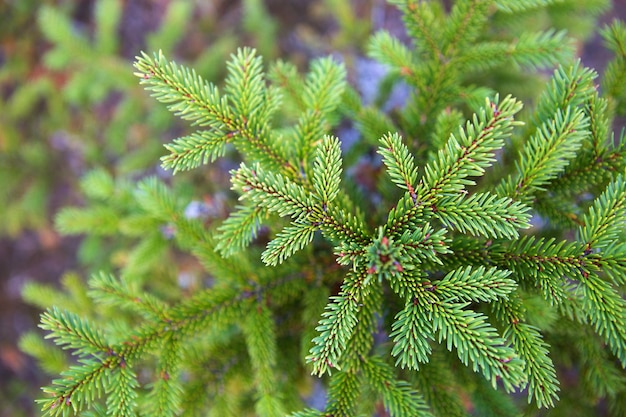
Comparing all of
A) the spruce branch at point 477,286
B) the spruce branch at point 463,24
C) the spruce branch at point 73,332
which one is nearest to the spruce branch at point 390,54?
the spruce branch at point 463,24

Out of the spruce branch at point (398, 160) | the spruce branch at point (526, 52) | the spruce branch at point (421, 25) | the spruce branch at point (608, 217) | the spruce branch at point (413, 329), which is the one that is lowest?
the spruce branch at point (413, 329)

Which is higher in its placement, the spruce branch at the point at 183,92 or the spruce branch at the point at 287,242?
the spruce branch at the point at 183,92

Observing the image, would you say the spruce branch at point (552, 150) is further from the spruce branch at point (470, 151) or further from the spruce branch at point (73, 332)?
the spruce branch at point (73, 332)

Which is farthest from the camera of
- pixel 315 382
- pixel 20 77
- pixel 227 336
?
pixel 20 77

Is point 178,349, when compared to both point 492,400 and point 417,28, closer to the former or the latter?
point 492,400

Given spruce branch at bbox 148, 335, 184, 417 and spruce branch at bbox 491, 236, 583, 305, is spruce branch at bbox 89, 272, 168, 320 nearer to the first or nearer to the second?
spruce branch at bbox 148, 335, 184, 417

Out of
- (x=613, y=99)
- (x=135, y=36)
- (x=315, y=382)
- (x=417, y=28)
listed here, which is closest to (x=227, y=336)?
(x=315, y=382)

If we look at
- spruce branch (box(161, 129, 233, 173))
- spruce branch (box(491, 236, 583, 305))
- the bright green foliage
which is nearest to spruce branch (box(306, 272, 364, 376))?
the bright green foliage

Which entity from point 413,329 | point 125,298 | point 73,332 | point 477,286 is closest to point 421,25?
point 477,286

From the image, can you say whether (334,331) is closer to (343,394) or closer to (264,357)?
(343,394)
